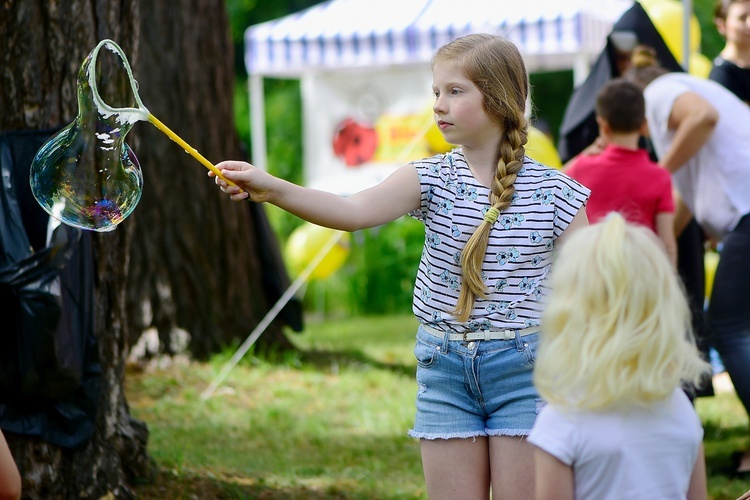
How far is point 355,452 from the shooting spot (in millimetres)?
4734

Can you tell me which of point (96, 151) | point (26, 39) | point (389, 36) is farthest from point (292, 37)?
point (96, 151)

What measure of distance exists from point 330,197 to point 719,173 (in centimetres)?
230

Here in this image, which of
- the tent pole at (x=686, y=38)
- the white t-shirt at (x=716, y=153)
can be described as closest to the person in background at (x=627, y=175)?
the white t-shirt at (x=716, y=153)

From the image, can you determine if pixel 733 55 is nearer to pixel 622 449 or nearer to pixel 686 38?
pixel 686 38

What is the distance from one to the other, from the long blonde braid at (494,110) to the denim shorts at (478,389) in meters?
0.10

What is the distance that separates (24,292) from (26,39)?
791 millimetres

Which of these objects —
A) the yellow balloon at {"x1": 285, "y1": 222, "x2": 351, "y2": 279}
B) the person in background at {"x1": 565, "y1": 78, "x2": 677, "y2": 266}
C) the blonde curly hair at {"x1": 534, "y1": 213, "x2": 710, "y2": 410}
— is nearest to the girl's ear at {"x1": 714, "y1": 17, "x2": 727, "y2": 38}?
the person in background at {"x1": 565, "y1": 78, "x2": 677, "y2": 266}

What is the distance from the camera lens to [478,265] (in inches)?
99.9

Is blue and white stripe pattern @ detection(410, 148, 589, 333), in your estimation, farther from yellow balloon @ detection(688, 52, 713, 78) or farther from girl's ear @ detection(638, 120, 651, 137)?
yellow balloon @ detection(688, 52, 713, 78)

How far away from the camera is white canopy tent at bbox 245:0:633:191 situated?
31.7 feet

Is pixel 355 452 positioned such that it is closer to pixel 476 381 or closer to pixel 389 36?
pixel 476 381

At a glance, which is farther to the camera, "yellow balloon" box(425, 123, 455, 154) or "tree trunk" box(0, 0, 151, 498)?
"yellow balloon" box(425, 123, 455, 154)

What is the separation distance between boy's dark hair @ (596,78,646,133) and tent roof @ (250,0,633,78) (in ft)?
17.8

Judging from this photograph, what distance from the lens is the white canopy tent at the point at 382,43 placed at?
380 inches
